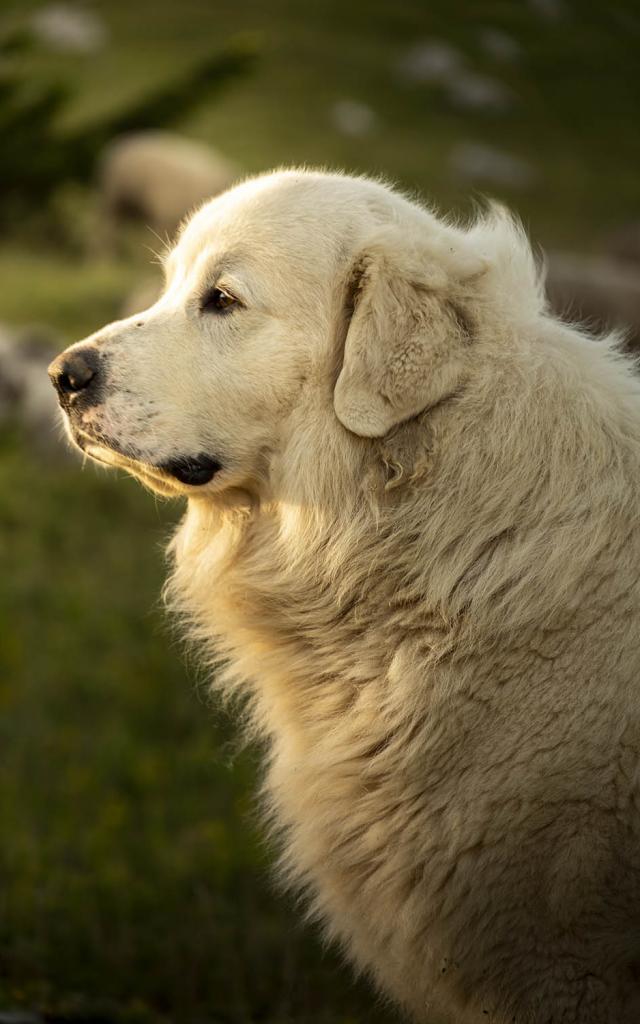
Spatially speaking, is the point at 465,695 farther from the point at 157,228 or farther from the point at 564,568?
the point at 157,228

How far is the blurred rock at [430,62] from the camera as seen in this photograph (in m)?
23.5

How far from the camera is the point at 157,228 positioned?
21.3m

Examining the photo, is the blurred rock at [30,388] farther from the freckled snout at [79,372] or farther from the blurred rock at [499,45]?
the blurred rock at [499,45]

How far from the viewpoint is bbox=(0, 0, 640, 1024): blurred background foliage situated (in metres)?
4.64

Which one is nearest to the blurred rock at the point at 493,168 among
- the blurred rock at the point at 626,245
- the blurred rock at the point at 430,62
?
the blurred rock at the point at 430,62

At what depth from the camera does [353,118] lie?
25.8m

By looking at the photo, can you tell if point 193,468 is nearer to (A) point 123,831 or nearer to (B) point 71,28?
(A) point 123,831

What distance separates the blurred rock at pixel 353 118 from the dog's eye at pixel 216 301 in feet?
75.2

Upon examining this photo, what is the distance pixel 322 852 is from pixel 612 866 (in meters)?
0.82

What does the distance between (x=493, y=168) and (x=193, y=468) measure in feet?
74.3

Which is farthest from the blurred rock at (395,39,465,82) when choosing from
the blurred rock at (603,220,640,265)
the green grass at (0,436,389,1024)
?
the green grass at (0,436,389,1024)

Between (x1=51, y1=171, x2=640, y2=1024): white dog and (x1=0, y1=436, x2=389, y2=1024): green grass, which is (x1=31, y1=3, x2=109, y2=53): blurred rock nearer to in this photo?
(x1=0, y1=436, x2=389, y2=1024): green grass

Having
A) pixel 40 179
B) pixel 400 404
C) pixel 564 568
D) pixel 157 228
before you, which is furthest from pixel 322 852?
pixel 157 228

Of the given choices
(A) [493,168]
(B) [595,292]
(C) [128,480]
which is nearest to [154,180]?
(A) [493,168]
